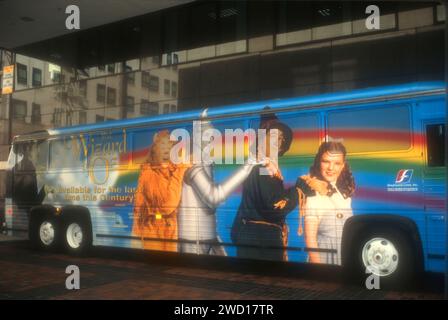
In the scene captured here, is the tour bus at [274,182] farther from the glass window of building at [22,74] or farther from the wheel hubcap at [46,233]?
the glass window of building at [22,74]

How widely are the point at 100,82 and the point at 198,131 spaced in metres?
11.6

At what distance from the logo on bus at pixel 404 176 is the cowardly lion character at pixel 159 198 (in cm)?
425

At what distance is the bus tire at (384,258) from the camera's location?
7.58 meters

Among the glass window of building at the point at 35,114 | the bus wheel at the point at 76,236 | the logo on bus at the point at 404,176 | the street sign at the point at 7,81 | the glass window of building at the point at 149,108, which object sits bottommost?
the bus wheel at the point at 76,236

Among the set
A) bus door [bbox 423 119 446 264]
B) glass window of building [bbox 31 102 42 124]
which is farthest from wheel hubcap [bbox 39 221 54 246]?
glass window of building [bbox 31 102 42 124]

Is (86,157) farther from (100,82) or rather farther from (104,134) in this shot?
(100,82)

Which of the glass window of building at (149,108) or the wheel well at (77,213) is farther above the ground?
the glass window of building at (149,108)

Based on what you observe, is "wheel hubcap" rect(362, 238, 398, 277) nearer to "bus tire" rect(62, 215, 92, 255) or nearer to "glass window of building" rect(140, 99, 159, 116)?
"bus tire" rect(62, 215, 92, 255)

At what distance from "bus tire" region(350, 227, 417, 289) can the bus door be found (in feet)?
1.29

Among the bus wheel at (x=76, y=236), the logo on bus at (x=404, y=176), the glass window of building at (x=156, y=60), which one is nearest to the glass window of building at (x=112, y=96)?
the glass window of building at (x=156, y=60)

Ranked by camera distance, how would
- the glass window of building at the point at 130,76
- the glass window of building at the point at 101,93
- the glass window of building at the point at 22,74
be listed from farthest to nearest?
1. the glass window of building at the point at 22,74
2. the glass window of building at the point at 101,93
3. the glass window of building at the point at 130,76

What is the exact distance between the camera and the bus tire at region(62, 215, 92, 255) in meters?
11.9

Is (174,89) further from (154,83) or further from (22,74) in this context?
(22,74)
